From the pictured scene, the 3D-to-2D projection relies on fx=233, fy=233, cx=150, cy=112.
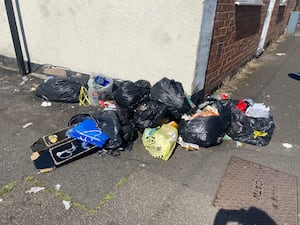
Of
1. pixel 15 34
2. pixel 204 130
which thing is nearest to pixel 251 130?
pixel 204 130

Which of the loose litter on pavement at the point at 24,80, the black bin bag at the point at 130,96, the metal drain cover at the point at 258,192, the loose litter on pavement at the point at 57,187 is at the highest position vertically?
the black bin bag at the point at 130,96

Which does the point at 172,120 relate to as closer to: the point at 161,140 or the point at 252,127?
the point at 161,140

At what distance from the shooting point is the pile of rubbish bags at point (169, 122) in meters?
2.76

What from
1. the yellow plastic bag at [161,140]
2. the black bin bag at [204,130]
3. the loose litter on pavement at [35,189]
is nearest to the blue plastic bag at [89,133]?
the yellow plastic bag at [161,140]

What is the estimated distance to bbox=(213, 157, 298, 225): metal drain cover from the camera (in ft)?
6.90

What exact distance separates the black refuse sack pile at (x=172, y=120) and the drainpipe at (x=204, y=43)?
0.36 m

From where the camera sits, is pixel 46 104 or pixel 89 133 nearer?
pixel 89 133

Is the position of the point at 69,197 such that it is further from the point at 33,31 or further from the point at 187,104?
the point at 33,31

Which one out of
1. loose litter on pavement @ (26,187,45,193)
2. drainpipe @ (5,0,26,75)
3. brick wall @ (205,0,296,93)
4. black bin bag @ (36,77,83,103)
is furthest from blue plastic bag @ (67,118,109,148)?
drainpipe @ (5,0,26,75)

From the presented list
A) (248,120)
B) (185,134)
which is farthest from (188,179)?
(248,120)

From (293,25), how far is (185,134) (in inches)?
472

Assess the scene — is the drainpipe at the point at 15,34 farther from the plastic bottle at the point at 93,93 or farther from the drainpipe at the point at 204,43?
the drainpipe at the point at 204,43

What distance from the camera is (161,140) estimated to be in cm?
274

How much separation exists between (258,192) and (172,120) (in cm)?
142
